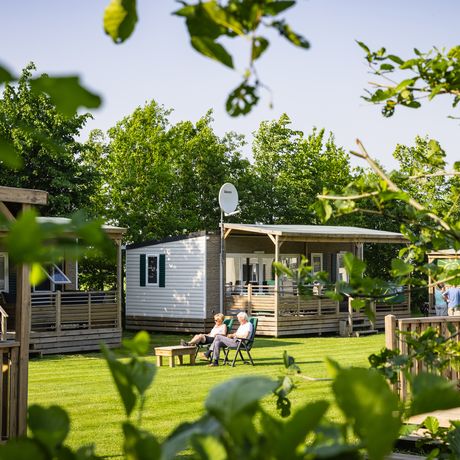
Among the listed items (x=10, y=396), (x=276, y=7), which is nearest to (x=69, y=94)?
(x=276, y=7)

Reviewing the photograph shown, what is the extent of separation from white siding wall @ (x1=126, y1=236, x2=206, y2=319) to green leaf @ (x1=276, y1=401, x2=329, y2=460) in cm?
2329

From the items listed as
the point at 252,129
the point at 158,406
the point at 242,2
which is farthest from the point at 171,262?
the point at 242,2

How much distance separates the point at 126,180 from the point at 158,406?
2266 centimetres

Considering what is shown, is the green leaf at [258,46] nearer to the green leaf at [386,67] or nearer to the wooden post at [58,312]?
the green leaf at [386,67]

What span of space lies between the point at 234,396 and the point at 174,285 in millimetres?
24230

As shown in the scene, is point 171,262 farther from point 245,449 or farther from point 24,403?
point 245,449

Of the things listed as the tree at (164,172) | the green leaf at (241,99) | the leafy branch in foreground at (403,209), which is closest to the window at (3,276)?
the tree at (164,172)

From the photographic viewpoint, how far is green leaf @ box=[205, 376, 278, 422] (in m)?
0.65

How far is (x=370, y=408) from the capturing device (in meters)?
0.59

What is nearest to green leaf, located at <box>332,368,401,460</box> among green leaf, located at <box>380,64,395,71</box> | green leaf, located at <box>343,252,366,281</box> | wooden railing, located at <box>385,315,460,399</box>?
green leaf, located at <box>343,252,366,281</box>

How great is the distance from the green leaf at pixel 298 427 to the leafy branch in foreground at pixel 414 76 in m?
1.60

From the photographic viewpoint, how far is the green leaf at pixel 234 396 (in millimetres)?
648

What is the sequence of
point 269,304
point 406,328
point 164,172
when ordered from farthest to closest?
point 164,172 < point 269,304 < point 406,328

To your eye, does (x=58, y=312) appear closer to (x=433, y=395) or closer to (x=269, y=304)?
(x=269, y=304)
